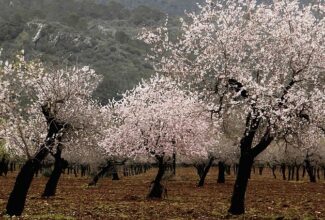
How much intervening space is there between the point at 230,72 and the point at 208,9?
4096 millimetres

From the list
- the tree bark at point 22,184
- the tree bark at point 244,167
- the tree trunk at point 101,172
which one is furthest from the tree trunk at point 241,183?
the tree trunk at point 101,172

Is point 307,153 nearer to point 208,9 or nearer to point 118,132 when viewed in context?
point 118,132

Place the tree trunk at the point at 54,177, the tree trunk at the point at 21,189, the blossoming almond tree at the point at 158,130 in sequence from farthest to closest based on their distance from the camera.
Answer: the blossoming almond tree at the point at 158,130 < the tree trunk at the point at 54,177 < the tree trunk at the point at 21,189

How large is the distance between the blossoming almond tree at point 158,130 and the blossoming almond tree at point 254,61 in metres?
13.2

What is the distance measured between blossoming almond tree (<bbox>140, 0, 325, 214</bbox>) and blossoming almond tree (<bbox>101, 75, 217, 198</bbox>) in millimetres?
13173

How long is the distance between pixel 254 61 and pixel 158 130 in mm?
18267

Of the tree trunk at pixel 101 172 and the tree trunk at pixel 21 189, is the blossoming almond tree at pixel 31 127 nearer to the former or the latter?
the tree trunk at pixel 21 189

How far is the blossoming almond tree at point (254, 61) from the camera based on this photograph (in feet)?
80.9

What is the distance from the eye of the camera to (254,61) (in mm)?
26984

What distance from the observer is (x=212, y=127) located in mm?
27844

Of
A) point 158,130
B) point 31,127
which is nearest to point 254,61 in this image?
point 31,127

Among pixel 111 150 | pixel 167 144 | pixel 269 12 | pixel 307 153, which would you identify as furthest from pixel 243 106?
pixel 307 153

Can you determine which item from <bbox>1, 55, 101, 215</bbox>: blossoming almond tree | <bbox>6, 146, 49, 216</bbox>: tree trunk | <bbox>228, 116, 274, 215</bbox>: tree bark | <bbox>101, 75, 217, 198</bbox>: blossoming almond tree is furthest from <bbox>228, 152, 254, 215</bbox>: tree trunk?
<bbox>101, 75, 217, 198</bbox>: blossoming almond tree

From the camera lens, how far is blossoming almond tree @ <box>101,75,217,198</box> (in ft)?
141
